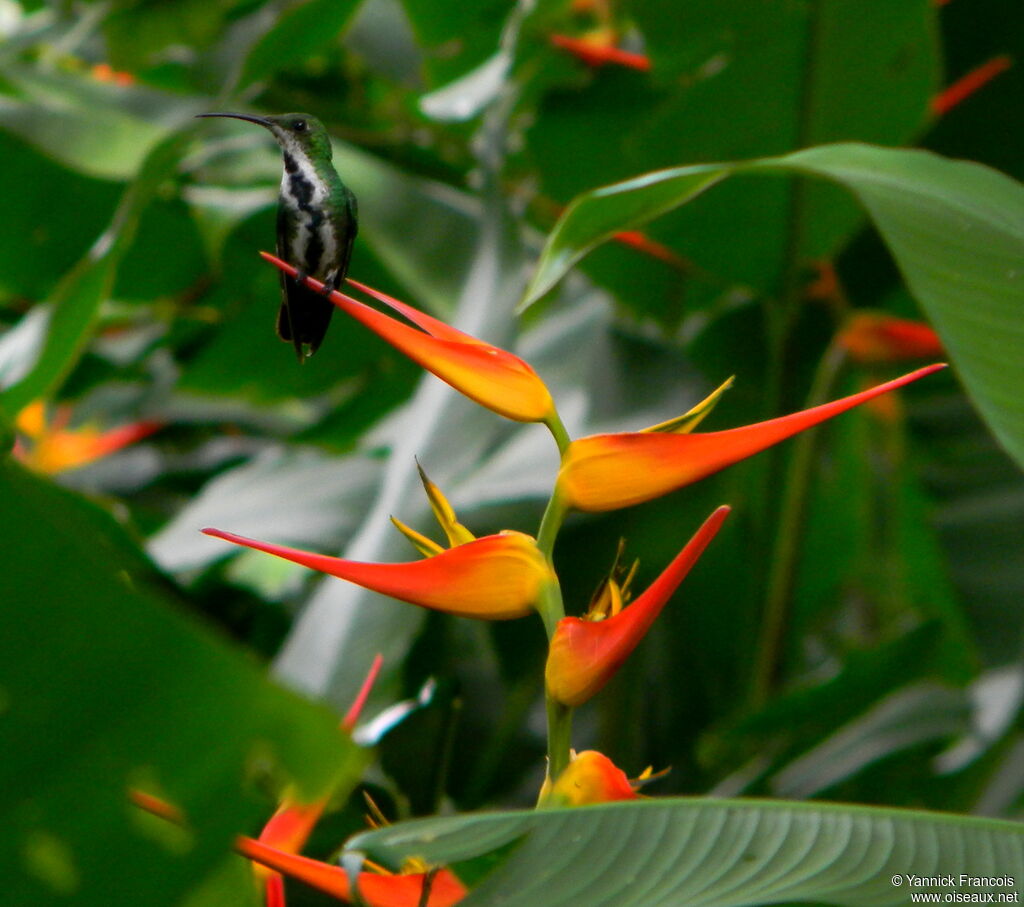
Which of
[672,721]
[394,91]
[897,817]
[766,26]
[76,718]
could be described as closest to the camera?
[76,718]

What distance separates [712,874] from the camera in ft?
0.81

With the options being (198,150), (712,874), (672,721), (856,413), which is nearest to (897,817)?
(712,874)

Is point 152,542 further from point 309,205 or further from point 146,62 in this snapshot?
point 309,205

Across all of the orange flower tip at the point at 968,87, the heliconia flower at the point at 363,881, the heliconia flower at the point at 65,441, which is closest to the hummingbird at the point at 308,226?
the heliconia flower at the point at 363,881

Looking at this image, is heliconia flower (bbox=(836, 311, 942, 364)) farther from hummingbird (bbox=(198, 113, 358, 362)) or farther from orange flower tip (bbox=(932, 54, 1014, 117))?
hummingbird (bbox=(198, 113, 358, 362))

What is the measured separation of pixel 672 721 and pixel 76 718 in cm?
58

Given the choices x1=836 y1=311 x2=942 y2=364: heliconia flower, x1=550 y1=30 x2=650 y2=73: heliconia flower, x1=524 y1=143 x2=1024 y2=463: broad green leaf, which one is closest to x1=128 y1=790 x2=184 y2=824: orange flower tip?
x1=524 y1=143 x2=1024 y2=463: broad green leaf

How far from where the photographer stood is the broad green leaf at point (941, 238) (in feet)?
1.07

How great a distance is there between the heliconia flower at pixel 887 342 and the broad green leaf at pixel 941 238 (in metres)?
0.16

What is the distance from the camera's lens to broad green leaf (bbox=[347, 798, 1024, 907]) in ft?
0.74

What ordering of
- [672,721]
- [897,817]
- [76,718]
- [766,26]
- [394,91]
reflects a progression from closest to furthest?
[76,718] → [897,817] → [766,26] → [672,721] → [394,91]

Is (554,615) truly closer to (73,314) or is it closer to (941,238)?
(941,238)

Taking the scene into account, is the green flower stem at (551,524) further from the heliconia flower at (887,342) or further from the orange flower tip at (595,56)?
the orange flower tip at (595,56)

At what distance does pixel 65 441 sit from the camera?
104 centimetres
